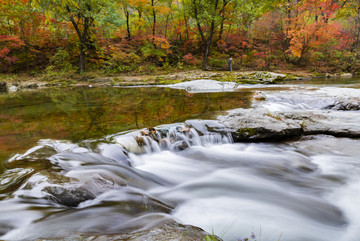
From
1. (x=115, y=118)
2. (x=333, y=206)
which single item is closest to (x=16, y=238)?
(x=333, y=206)

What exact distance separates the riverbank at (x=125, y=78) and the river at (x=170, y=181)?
357 inches

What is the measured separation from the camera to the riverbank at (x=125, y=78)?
44.5 feet

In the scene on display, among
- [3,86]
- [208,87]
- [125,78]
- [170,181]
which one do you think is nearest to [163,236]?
[170,181]

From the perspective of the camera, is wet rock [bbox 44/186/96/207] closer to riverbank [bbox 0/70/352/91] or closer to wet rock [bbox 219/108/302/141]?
wet rock [bbox 219/108/302/141]

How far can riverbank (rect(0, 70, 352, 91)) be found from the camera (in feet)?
44.5

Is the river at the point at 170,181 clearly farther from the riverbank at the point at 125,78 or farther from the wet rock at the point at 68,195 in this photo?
the riverbank at the point at 125,78

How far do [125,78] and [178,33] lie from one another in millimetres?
9559

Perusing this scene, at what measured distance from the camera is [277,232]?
2.24 meters

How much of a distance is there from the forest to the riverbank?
1.33m

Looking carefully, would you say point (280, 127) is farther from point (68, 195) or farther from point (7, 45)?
point (7, 45)

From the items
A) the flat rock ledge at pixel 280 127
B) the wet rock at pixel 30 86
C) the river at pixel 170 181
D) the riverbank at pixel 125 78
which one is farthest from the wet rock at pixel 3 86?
the flat rock ledge at pixel 280 127

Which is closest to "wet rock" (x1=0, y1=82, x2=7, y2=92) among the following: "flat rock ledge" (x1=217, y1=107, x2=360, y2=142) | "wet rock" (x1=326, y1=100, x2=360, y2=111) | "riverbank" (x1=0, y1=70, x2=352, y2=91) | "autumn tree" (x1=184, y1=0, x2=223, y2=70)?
"riverbank" (x1=0, y1=70, x2=352, y2=91)

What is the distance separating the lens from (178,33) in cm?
2247

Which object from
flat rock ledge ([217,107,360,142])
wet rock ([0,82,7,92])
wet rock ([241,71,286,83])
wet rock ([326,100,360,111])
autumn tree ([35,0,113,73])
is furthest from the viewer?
autumn tree ([35,0,113,73])
